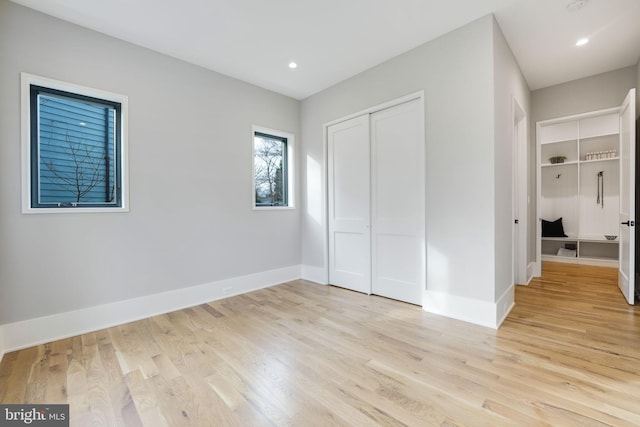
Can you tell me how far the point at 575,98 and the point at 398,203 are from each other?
325 centimetres

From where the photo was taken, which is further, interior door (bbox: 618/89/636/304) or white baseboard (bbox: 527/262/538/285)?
white baseboard (bbox: 527/262/538/285)

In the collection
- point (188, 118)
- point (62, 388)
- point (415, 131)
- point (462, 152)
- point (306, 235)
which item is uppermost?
point (188, 118)

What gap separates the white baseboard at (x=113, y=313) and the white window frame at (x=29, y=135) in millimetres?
961

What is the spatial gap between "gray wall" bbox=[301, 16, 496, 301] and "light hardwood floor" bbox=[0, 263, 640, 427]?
530 millimetres

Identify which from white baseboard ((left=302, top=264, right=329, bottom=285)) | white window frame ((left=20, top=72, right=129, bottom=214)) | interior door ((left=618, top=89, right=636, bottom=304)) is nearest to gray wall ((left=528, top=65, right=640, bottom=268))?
interior door ((left=618, top=89, right=636, bottom=304))

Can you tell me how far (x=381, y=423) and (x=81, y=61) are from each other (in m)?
3.89

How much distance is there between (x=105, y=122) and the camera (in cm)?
291

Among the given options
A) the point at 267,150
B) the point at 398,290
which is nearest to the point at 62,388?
the point at 398,290

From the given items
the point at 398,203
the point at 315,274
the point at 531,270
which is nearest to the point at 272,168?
the point at 315,274

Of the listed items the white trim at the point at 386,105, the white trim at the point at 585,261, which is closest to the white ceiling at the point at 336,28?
the white trim at the point at 386,105

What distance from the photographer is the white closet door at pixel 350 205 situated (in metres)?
3.78

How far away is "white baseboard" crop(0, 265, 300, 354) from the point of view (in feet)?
7.79

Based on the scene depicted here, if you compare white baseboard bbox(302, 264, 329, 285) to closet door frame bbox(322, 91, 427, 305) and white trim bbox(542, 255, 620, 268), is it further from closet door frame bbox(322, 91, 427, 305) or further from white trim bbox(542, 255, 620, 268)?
white trim bbox(542, 255, 620, 268)

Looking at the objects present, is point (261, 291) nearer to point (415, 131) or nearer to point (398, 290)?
point (398, 290)
